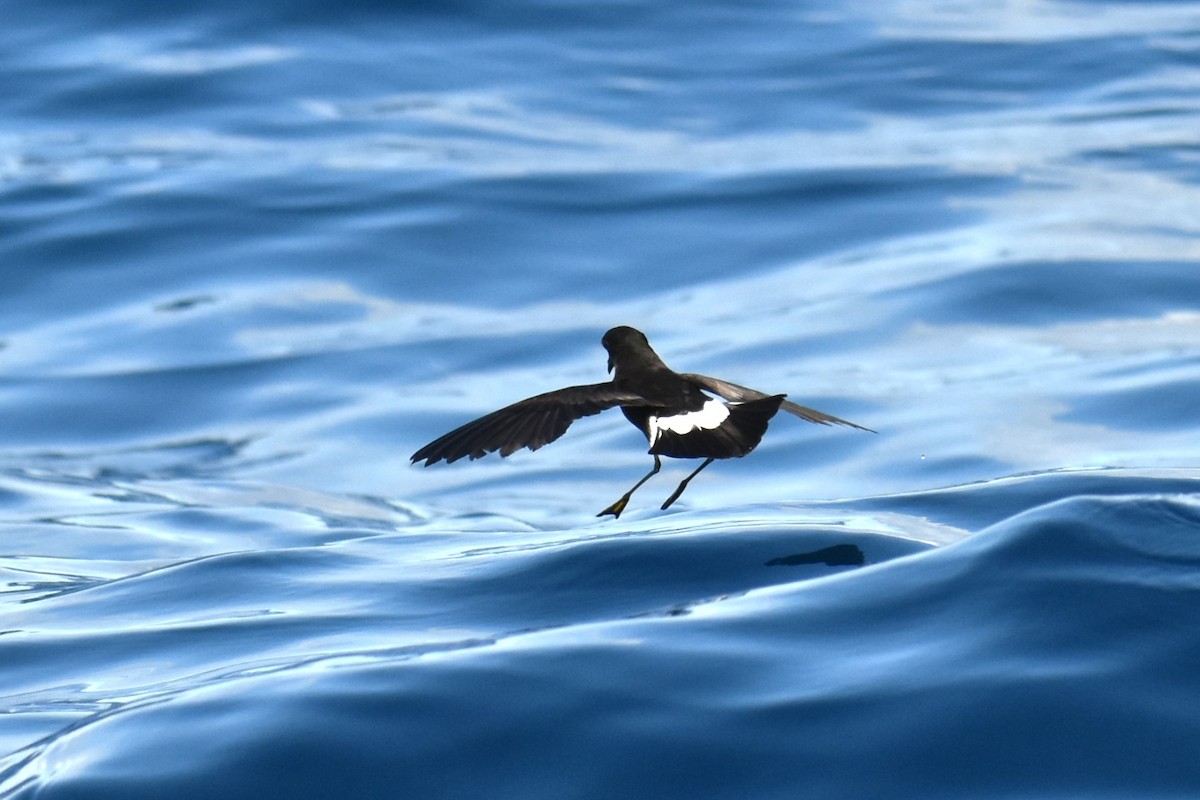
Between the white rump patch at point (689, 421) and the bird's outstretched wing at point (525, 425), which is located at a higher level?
the bird's outstretched wing at point (525, 425)

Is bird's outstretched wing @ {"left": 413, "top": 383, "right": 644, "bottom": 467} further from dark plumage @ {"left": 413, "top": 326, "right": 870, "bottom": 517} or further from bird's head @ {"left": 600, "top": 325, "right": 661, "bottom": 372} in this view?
bird's head @ {"left": 600, "top": 325, "right": 661, "bottom": 372}

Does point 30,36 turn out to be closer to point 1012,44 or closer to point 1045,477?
point 1012,44

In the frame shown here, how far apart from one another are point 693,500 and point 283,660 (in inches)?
177

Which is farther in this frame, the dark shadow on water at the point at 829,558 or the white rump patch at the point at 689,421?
the white rump patch at the point at 689,421

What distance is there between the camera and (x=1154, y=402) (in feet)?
27.8

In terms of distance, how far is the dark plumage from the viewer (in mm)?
4551

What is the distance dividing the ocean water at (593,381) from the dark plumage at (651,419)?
0.89ft

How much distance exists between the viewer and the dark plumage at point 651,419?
14.9 ft

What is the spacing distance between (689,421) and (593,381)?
210 inches

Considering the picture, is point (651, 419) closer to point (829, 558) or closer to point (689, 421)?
point (689, 421)

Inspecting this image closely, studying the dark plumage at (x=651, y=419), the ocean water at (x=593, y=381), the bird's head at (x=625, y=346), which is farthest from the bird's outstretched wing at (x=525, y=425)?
the bird's head at (x=625, y=346)

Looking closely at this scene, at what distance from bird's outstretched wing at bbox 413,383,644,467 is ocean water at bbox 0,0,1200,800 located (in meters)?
0.34

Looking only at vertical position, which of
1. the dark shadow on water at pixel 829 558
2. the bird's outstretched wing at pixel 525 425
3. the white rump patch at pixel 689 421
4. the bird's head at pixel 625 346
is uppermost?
the bird's head at pixel 625 346

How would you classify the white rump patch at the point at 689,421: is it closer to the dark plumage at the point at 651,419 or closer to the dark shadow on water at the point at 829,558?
the dark plumage at the point at 651,419
